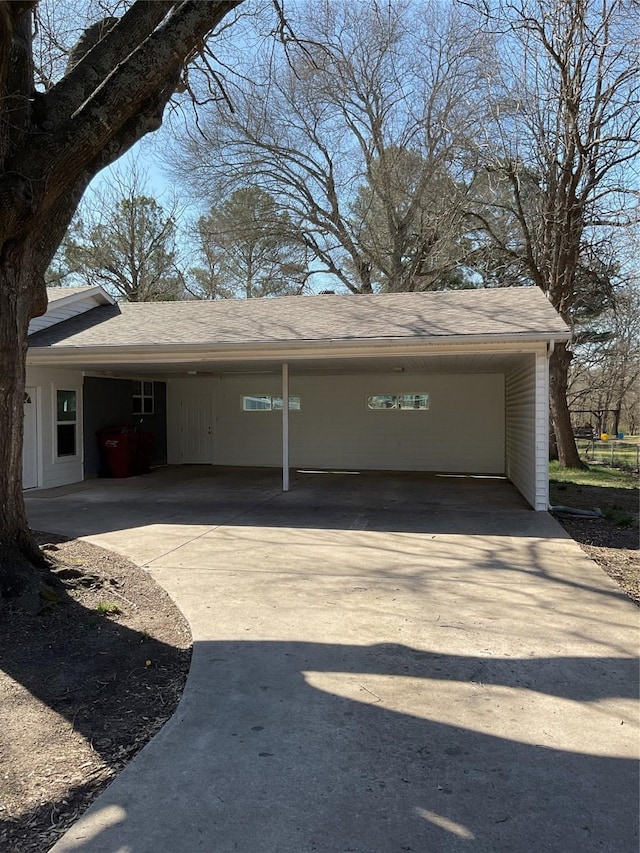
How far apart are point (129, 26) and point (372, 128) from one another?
18.2 meters

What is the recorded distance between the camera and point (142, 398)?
15.9m

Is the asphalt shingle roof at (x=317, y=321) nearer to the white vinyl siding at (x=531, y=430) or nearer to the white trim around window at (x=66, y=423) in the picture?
the white vinyl siding at (x=531, y=430)

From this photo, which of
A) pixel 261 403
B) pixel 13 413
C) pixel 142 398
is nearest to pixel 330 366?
pixel 261 403

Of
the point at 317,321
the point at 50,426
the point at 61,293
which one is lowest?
the point at 50,426

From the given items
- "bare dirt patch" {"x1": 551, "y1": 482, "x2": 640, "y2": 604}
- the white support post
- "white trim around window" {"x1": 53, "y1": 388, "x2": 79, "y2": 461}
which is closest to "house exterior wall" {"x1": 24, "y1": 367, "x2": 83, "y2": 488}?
"white trim around window" {"x1": 53, "y1": 388, "x2": 79, "y2": 461}

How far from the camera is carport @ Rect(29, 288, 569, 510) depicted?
9565mm

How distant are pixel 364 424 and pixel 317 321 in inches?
199

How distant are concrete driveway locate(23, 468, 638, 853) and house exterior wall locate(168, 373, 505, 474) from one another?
25.2ft

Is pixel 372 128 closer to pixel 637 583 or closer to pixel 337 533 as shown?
pixel 337 533

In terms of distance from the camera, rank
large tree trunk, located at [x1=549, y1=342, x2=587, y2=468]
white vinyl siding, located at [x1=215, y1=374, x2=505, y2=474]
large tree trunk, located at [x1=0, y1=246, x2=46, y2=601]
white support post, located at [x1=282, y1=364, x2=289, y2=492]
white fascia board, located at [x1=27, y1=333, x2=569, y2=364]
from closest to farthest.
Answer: large tree trunk, located at [x1=0, y1=246, x2=46, y2=601] < white fascia board, located at [x1=27, y1=333, x2=569, y2=364] < white support post, located at [x1=282, y1=364, x2=289, y2=492] < white vinyl siding, located at [x1=215, y1=374, x2=505, y2=474] < large tree trunk, located at [x1=549, y1=342, x2=587, y2=468]

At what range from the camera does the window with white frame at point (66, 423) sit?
1248cm

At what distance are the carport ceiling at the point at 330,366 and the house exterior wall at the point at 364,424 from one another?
22.6 inches

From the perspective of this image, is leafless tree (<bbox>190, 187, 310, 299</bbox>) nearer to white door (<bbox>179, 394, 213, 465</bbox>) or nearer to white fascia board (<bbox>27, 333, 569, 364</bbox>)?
white door (<bbox>179, 394, 213, 465</bbox>)

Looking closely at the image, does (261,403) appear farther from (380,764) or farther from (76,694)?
(380,764)
